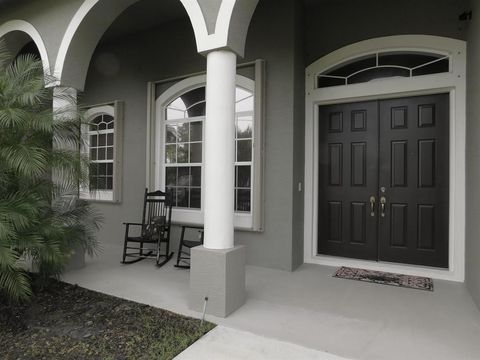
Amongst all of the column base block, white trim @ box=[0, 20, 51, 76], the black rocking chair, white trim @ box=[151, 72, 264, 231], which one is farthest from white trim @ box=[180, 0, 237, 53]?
the black rocking chair

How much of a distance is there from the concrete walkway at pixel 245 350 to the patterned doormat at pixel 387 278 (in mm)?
1850

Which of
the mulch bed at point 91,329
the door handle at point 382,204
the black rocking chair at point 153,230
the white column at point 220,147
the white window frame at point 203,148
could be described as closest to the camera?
the mulch bed at point 91,329

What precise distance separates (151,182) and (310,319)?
3492mm

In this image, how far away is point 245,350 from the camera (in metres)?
2.38

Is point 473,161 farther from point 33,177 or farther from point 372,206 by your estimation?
point 33,177

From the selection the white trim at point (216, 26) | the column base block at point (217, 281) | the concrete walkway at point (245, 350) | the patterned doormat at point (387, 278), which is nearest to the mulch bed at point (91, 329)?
the concrete walkway at point (245, 350)

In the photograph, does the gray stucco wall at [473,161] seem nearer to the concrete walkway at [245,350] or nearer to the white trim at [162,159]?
the concrete walkway at [245,350]

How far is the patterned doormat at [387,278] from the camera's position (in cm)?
374

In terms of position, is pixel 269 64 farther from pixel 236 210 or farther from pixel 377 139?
pixel 236 210

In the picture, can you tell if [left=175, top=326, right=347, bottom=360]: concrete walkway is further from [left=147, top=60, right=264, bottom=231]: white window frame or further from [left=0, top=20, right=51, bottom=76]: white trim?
[left=0, top=20, right=51, bottom=76]: white trim

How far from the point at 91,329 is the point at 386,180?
3694 millimetres

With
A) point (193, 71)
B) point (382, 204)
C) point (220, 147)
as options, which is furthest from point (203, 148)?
point (382, 204)

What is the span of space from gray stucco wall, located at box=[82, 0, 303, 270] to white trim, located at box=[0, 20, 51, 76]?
1522 millimetres

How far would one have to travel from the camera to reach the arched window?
4066 millimetres
